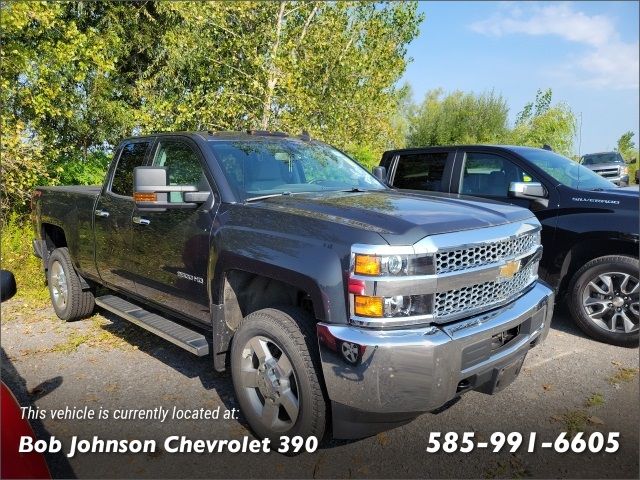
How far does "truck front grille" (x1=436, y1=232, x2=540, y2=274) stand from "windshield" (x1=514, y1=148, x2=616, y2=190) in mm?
2280

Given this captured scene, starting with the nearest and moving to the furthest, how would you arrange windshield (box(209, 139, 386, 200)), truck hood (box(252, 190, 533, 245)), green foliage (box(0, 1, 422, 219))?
truck hood (box(252, 190, 533, 245)) → windshield (box(209, 139, 386, 200)) → green foliage (box(0, 1, 422, 219))

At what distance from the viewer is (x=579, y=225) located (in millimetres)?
4820

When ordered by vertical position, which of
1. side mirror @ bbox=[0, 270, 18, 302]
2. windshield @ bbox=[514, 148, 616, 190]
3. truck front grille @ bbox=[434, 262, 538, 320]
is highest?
windshield @ bbox=[514, 148, 616, 190]

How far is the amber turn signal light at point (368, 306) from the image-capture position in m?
2.52

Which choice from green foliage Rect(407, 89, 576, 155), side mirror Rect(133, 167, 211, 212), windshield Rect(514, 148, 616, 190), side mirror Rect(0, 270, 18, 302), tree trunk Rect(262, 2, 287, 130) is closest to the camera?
side mirror Rect(0, 270, 18, 302)

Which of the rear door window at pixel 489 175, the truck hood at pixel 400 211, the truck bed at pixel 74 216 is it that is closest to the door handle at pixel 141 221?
the truck bed at pixel 74 216

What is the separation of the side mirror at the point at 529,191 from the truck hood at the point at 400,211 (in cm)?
156

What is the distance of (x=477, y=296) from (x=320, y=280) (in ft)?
3.11

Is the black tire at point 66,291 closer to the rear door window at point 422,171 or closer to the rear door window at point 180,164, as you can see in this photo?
the rear door window at point 180,164

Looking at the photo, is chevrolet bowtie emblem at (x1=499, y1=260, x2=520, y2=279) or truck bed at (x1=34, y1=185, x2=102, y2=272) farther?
truck bed at (x1=34, y1=185, x2=102, y2=272)

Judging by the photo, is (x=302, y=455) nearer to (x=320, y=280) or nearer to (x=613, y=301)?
(x=320, y=280)

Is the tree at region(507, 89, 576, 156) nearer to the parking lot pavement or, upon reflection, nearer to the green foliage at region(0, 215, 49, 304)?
the parking lot pavement

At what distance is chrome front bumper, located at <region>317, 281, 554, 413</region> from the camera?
2.45 m

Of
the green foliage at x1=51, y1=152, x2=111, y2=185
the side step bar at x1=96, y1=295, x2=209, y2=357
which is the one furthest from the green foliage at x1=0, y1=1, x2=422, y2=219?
the side step bar at x1=96, y1=295, x2=209, y2=357
